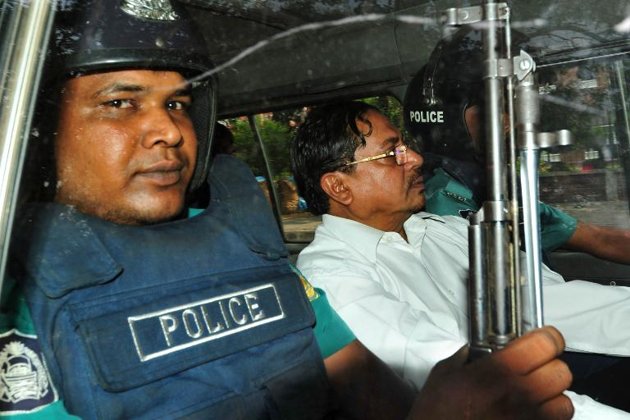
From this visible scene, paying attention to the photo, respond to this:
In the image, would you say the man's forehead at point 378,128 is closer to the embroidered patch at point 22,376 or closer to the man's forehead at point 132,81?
the man's forehead at point 132,81

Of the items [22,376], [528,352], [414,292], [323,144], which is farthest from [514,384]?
[323,144]

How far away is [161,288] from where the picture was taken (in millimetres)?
1136

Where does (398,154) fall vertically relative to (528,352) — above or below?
above

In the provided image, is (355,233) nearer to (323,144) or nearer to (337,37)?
(323,144)

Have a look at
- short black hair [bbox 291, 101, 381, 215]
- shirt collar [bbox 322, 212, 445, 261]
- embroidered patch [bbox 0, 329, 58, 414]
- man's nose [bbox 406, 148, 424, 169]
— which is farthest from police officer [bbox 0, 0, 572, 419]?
man's nose [bbox 406, 148, 424, 169]

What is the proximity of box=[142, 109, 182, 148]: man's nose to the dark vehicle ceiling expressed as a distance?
0.11 m

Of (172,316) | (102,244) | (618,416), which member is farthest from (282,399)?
(618,416)

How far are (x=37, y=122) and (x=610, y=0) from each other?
1015 millimetres

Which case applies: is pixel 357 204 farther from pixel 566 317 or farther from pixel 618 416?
pixel 618 416

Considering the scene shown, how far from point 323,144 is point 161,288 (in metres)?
0.76

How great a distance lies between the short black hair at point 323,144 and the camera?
1572mm

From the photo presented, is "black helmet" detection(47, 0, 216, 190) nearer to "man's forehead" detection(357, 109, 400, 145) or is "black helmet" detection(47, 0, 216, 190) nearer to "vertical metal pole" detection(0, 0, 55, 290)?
"vertical metal pole" detection(0, 0, 55, 290)

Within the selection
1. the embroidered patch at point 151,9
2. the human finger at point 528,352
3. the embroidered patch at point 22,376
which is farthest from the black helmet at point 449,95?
the embroidered patch at point 22,376

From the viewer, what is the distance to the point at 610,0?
1244mm
